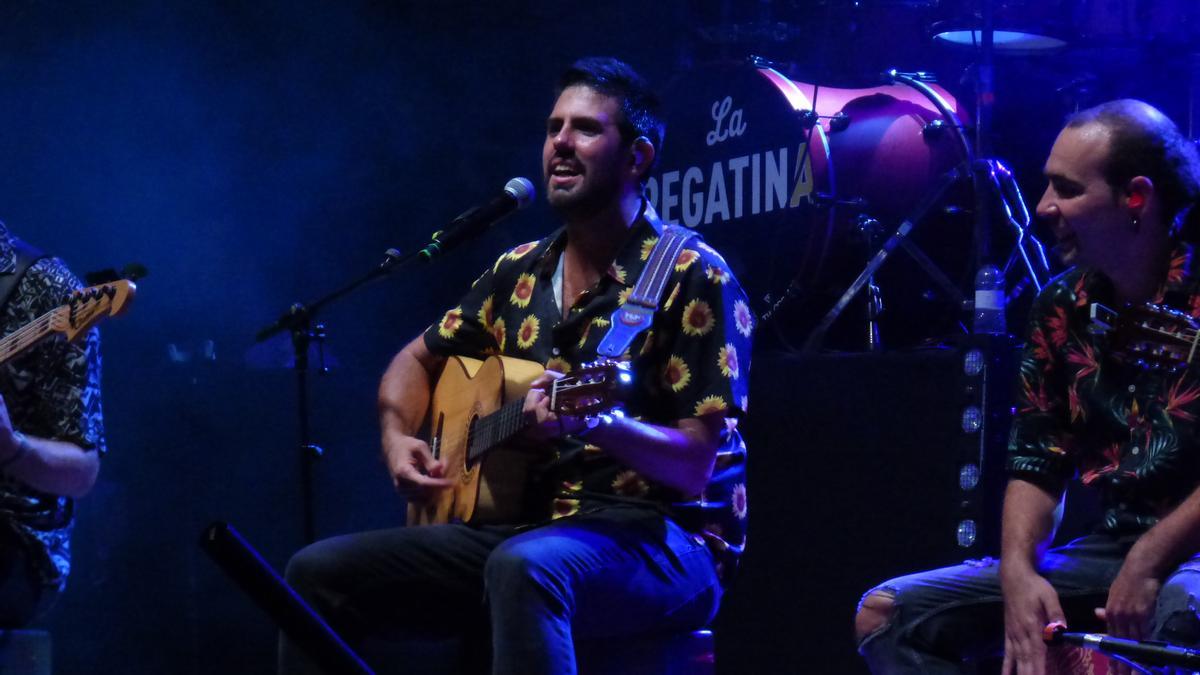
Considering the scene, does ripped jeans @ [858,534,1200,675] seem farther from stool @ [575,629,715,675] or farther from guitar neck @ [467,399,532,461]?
guitar neck @ [467,399,532,461]

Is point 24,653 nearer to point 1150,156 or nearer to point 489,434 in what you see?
point 489,434

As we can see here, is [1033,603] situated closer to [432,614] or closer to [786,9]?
[432,614]

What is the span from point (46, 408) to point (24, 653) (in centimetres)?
62

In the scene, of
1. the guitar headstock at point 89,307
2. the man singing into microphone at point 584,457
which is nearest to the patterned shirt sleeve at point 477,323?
the man singing into microphone at point 584,457

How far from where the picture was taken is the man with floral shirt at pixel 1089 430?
111 inches

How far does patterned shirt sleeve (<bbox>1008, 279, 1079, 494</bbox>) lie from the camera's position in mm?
3047

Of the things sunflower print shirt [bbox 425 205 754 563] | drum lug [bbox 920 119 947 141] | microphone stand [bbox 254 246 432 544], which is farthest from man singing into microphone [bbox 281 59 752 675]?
drum lug [bbox 920 119 947 141]

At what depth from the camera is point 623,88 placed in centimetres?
350

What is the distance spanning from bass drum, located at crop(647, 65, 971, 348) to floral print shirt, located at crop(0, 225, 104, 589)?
2.57m

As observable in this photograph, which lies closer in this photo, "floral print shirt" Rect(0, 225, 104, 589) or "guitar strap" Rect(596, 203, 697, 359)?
"guitar strap" Rect(596, 203, 697, 359)

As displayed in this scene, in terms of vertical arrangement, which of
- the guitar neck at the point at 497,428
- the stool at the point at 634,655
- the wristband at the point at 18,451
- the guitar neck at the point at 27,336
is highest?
the guitar neck at the point at 27,336

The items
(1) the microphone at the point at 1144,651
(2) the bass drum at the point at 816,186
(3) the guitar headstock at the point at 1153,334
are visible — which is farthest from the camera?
(2) the bass drum at the point at 816,186

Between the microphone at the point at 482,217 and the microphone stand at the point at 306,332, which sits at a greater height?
the microphone at the point at 482,217

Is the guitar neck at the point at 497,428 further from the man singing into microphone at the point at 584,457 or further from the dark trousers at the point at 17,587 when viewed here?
the dark trousers at the point at 17,587
